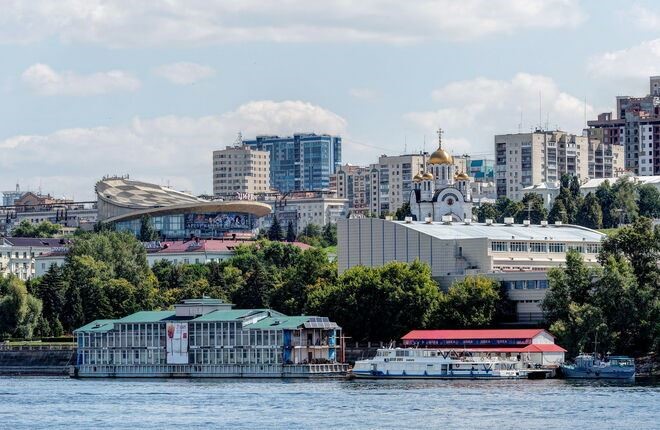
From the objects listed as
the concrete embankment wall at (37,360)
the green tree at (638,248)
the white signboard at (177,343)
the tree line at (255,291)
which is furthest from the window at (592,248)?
the concrete embankment wall at (37,360)

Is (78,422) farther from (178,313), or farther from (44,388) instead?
(178,313)

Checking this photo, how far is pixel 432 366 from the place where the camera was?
118125mm

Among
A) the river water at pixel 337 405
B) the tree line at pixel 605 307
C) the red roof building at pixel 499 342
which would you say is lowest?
the river water at pixel 337 405

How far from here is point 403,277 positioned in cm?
12988

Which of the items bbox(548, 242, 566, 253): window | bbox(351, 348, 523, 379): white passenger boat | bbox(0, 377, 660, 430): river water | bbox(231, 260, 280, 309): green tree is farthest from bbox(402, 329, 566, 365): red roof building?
bbox(231, 260, 280, 309): green tree

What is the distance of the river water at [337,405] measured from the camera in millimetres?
86000

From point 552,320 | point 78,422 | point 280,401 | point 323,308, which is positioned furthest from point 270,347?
point 78,422

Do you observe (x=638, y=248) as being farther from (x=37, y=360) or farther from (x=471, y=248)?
(x=37, y=360)

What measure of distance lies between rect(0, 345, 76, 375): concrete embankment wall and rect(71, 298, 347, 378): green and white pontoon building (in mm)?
5528

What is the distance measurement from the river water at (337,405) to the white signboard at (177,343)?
10907mm

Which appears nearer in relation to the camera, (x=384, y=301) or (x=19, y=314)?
(x=384, y=301)

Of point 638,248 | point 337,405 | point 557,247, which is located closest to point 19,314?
point 557,247

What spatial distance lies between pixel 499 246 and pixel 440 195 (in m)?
25.4

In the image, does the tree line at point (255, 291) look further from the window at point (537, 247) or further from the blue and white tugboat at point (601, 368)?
the window at point (537, 247)
